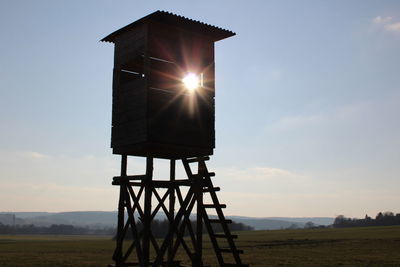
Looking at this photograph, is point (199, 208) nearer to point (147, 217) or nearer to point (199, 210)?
point (199, 210)

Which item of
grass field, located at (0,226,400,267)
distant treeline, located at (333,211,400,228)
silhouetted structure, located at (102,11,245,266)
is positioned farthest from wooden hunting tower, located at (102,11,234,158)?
distant treeline, located at (333,211,400,228)

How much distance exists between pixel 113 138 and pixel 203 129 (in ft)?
10.1

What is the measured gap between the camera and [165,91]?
1412cm

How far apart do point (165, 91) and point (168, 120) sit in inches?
37.0

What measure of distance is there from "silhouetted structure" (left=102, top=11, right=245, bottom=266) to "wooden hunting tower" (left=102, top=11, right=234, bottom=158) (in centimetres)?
3

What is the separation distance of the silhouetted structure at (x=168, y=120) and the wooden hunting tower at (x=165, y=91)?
0.03 meters

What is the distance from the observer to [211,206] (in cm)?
1393

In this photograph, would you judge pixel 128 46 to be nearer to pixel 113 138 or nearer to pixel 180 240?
pixel 113 138

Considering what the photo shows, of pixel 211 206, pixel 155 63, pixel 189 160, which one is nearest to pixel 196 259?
pixel 211 206

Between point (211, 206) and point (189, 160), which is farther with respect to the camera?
point (189, 160)

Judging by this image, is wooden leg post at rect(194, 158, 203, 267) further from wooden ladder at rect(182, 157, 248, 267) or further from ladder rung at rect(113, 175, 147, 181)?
ladder rung at rect(113, 175, 147, 181)

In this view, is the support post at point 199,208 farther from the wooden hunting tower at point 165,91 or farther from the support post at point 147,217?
the support post at point 147,217

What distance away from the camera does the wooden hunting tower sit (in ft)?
45.2

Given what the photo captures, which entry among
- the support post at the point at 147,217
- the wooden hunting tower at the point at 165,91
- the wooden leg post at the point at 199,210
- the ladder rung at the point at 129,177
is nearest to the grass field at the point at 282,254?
the wooden leg post at the point at 199,210
